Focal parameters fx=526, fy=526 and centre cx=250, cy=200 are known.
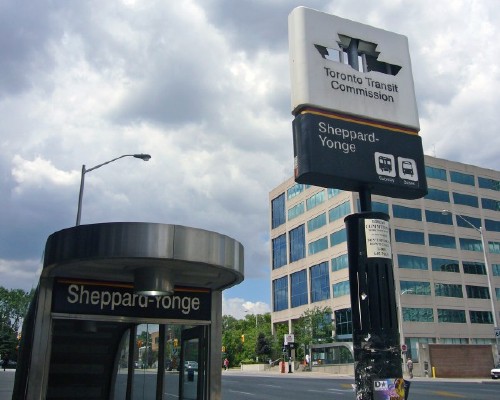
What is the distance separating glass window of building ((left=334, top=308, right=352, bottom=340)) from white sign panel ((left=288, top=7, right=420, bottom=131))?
53.2 meters

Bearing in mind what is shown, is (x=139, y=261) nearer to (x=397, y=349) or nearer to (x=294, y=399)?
(x=397, y=349)

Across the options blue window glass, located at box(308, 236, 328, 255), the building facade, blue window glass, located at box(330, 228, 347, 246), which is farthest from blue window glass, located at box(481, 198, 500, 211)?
blue window glass, located at box(308, 236, 328, 255)

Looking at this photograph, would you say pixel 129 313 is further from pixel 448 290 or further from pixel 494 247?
pixel 494 247

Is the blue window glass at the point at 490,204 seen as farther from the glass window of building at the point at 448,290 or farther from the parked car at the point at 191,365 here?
the parked car at the point at 191,365

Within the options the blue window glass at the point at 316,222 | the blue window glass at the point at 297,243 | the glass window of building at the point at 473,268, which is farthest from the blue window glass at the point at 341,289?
the glass window of building at the point at 473,268

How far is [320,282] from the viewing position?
68.1 metres

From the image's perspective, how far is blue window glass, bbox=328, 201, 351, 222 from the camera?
205ft

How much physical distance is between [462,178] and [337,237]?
62.5 ft

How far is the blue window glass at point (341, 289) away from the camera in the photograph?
61.5m

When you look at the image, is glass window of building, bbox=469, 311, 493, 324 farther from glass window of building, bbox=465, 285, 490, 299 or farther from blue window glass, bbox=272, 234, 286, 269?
blue window glass, bbox=272, 234, 286, 269

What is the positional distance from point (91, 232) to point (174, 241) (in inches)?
45.6

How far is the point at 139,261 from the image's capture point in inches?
300

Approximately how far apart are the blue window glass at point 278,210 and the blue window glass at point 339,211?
1467cm

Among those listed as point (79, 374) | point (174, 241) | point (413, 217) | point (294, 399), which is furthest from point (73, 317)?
point (413, 217)
